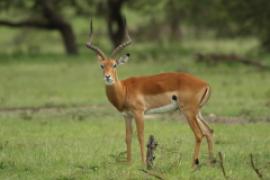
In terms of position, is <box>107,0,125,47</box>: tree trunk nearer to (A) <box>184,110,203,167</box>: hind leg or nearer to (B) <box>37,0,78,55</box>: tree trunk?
(B) <box>37,0,78,55</box>: tree trunk

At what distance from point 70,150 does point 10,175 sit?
1626 millimetres

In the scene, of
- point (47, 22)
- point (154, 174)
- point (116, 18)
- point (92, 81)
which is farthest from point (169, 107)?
point (116, 18)

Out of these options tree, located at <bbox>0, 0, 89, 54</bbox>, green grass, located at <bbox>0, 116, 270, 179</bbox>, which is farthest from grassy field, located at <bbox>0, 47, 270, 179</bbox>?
tree, located at <bbox>0, 0, 89, 54</bbox>

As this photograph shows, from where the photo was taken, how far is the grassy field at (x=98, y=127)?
8.77 m

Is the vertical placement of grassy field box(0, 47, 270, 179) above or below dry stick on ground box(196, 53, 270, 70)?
below

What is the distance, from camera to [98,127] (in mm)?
13031

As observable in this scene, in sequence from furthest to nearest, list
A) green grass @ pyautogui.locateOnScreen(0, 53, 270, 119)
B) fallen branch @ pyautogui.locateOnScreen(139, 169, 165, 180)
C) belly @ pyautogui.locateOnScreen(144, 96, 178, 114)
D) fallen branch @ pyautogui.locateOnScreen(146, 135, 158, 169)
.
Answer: green grass @ pyautogui.locateOnScreen(0, 53, 270, 119) < belly @ pyautogui.locateOnScreen(144, 96, 178, 114) < fallen branch @ pyautogui.locateOnScreen(146, 135, 158, 169) < fallen branch @ pyautogui.locateOnScreen(139, 169, 165, 180)

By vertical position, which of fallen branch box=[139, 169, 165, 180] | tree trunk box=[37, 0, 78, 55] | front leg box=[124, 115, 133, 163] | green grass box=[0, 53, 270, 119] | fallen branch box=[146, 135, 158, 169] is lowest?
fallen branch box=[139, 169, 165, 180]

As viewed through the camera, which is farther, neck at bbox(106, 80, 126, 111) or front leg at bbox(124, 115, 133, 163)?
neck at bbox(106, 80, 126, 111)

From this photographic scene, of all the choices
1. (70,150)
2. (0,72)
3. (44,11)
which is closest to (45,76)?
(0,72)

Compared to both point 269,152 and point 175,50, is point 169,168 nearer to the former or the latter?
point 269,152

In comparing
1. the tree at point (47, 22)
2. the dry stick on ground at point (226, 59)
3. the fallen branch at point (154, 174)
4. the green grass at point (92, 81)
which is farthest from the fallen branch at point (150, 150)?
the tree at point (47, 22)

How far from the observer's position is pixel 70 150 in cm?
1020

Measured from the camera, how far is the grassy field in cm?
877
